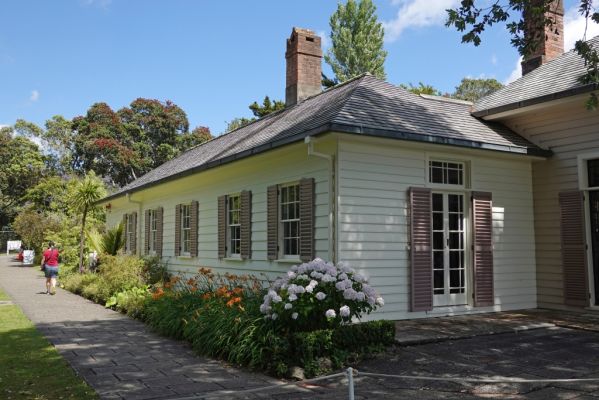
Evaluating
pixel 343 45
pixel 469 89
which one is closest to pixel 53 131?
pixel 343 45

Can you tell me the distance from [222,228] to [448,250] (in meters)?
5.46

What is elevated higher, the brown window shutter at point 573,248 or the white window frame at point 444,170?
the white window frame at point 444,170

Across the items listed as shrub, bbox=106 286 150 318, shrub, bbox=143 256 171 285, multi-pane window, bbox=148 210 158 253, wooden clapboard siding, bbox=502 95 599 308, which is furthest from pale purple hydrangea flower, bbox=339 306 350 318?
multi-pane window, bbox=148 210 158 253

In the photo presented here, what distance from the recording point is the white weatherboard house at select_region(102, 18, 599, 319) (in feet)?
29.8

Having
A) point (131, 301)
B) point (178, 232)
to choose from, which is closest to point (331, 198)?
point (131, 301)

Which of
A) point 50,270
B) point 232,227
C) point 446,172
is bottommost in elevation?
point 50,270

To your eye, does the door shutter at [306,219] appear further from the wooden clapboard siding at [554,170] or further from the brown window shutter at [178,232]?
the brown window shutter at [178,232]

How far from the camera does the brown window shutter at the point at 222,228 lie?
12.8 meters

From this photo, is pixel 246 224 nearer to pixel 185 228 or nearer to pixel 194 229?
pixel 194 229

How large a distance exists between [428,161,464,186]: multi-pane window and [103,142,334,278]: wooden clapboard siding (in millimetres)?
2278

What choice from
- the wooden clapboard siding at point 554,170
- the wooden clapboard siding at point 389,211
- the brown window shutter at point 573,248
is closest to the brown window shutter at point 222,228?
the wooden clapboard siding at point 389,211

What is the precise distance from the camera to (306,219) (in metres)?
9.62

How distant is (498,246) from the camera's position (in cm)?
1078

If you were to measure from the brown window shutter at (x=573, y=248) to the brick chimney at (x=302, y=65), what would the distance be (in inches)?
302
